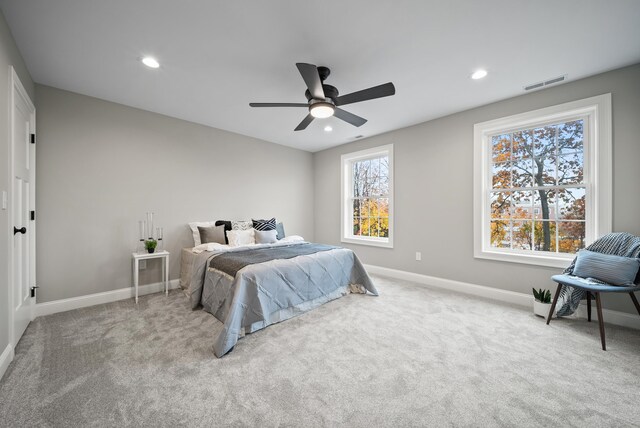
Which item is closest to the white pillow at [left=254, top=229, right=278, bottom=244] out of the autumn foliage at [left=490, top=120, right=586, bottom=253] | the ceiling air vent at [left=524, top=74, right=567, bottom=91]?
the autumn foliage at [left=490, top=120, right=586, bottom=253]

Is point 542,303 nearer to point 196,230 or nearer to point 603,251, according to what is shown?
point 603,251

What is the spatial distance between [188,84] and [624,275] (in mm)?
4597

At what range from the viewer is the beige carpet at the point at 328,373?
143 centimetres

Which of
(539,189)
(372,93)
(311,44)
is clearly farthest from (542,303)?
(311,44)

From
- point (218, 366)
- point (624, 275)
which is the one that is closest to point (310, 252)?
point (218, 366)

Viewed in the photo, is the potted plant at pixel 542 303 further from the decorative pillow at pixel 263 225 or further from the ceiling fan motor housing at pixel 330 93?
the decorative pillow at pixel 263 225

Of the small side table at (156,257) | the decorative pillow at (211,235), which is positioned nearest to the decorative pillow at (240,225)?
the decorative pillow at (211,235)

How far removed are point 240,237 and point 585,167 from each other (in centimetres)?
438

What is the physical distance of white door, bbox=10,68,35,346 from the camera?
207 cm

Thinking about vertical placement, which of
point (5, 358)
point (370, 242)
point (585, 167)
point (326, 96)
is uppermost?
point (326, 96)

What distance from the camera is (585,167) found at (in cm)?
281

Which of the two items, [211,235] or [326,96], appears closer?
[326,96]

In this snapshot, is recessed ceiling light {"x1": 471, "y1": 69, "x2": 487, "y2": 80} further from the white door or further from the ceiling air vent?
the white door

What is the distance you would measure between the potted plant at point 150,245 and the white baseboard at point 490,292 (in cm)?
346
